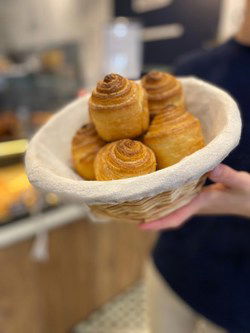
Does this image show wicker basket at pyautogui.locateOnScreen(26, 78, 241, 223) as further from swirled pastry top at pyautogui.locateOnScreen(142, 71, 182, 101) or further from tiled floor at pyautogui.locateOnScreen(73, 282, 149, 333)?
tiled floor at pyautogui.locateOnScreen(73, 282, 149, 333)

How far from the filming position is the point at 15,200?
1.45 m

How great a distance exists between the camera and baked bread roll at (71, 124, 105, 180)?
58 centimetres

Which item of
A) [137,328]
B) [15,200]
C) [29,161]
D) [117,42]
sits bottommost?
[137,328]

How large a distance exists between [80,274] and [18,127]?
888 millimetres

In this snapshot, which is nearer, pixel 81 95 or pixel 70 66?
pixel 81 95

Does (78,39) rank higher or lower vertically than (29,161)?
lower

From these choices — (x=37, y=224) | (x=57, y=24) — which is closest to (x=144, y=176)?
(x=37, y=224)

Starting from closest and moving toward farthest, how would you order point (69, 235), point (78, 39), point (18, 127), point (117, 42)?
point (69, 235) < point (18, 127) < point (117, 42) < point (78, 39)

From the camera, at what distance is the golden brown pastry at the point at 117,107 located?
0.52m

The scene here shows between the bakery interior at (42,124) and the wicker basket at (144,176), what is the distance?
5.1 inches

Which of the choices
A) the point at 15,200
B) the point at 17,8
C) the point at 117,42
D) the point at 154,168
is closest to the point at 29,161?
the point at 154,168

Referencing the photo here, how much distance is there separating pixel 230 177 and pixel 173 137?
118 millimetres

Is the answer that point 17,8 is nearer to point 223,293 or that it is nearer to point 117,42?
point 117,42

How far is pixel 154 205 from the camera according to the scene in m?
0.52
